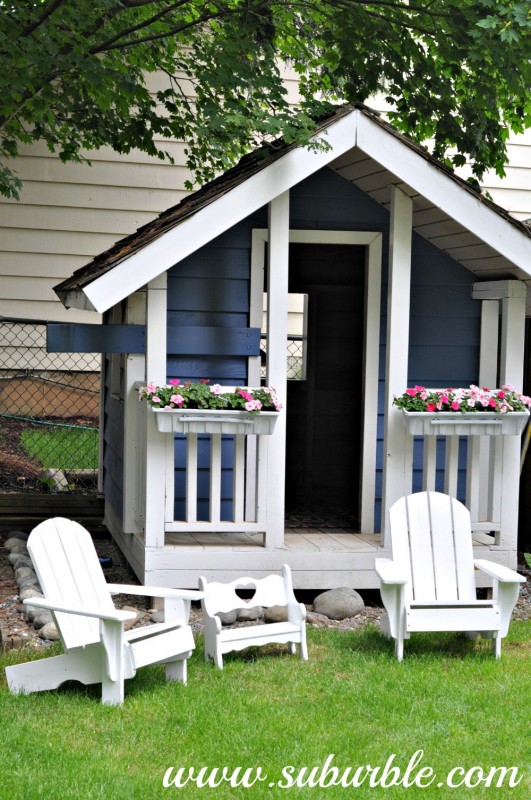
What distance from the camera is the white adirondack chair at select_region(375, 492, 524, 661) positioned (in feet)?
17.8

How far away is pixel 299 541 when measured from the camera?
6.88 m

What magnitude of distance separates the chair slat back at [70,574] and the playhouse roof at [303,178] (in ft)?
4.69

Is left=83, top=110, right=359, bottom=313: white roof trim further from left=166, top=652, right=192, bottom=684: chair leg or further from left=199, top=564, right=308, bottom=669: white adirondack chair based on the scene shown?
left=166, top=652, right=192, bottom=684: chair leg

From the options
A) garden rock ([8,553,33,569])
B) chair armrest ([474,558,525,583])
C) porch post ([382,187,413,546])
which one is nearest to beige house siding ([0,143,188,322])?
garden rock ([8,553,33,569])

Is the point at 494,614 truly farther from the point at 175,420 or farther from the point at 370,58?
the point at 370,58

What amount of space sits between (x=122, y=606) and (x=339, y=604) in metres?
1.38

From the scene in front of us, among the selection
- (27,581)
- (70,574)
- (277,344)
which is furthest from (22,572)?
(277,344)

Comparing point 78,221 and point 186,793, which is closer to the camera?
point 186,793

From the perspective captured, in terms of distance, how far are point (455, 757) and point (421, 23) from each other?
5.76 m

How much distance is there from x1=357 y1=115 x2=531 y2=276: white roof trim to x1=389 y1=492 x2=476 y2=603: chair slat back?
5.60ft

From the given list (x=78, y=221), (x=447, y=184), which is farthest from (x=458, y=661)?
(x=78, y=221)

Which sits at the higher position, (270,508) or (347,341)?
(347,341)

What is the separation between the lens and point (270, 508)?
21.5 ft

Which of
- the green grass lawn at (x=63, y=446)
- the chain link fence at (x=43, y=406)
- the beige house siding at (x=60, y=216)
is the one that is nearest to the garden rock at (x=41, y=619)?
the chain link fence at (x=43, y=406)
